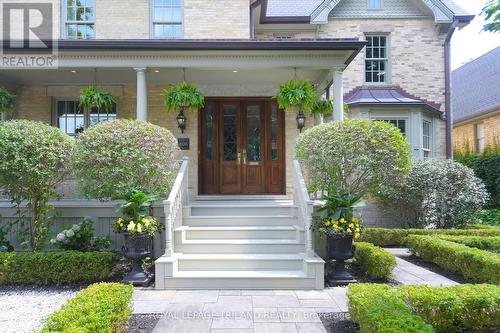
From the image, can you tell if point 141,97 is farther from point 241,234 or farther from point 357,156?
point 357,156

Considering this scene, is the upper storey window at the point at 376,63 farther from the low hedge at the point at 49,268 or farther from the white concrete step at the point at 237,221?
the low hedge at the point at 49,268

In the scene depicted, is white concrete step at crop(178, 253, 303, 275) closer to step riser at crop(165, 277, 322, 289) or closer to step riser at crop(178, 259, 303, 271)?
step riser at crop(178, 259, 303, 271)

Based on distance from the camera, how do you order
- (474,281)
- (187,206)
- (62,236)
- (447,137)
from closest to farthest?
1. (474,281)
2. (62,236)
3. (187,206)
4. (447,137)

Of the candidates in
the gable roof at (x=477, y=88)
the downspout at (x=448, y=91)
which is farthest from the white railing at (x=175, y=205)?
the gable roof at (x=477, y=88)

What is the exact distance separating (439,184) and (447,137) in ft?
14.2

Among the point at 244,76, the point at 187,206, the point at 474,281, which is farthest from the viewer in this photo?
the point at 244,76

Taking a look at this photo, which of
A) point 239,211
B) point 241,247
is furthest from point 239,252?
point 239,211

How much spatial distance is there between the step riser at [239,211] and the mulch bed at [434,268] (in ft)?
9.14

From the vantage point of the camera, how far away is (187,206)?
7.31m

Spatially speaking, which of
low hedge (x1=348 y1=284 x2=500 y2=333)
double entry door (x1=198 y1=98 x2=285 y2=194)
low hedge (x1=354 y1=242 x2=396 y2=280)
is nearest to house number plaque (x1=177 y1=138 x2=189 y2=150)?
double entry door (x1=198 y1=98 x2=285 y2=194)

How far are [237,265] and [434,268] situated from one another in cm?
384

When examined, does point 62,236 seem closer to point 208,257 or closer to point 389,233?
point 208,257

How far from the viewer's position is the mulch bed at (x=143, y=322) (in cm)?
420

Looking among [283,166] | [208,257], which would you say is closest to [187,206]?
[208,257]
